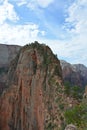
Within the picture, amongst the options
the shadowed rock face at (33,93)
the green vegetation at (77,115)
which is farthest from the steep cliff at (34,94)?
the green vegetation at (77,115)

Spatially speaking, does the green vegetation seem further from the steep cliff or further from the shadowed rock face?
the shadowed rock face

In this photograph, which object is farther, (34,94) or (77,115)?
(34,94)

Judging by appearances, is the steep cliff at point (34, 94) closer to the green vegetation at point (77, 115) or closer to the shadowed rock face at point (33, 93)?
the shadowed rock face at point (33, 93)

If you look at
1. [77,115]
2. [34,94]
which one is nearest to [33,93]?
[34,94]

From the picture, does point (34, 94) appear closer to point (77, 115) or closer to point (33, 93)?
point (33, 93)

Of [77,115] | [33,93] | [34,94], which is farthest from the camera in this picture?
[33,93]

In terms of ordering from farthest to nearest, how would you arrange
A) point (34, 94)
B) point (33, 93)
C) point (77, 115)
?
point (33, 93)
point (34, 94)
point (77, 115)

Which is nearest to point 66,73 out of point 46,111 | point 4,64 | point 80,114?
point 4,64

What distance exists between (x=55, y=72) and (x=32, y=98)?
362 inches

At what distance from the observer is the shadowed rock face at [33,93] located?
51509mm

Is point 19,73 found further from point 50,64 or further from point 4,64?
point 4,64

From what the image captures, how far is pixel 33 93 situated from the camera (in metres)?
62.8

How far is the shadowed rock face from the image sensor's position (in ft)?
169

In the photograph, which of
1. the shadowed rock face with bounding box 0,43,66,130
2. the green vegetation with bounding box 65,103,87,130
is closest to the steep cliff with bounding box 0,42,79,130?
the shadowed rock face with bounding box 0,43,66,130
